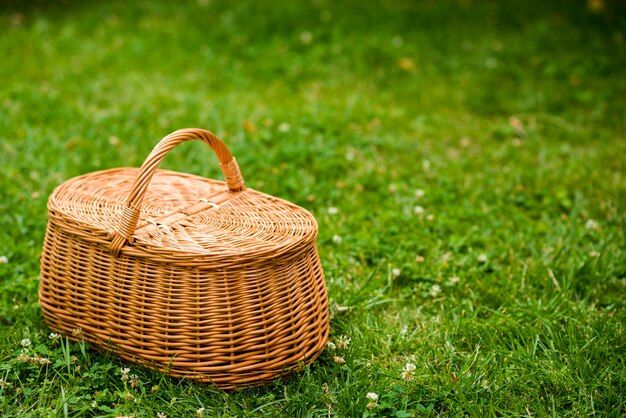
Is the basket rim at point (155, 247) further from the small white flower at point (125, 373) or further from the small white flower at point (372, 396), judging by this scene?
the small white flower at point (372, 396)

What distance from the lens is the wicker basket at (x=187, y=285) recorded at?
7.24ft

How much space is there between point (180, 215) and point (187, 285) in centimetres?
39

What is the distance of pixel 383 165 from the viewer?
4.37 m

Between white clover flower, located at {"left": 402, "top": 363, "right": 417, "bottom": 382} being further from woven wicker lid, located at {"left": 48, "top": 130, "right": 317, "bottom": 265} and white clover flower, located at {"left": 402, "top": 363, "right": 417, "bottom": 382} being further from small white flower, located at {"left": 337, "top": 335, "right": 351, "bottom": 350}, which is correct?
woven wicker lid, located at {"left": 48, "top": 130, "right": 317, "bottom": 265}

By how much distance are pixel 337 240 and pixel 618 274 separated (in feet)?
4.62

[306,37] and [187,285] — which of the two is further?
[306,37]

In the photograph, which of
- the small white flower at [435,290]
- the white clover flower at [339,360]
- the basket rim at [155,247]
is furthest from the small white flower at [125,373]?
the small white flower at [435,290]

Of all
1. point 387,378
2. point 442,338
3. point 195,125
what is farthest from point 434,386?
point 195,125

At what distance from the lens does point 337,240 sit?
335cm

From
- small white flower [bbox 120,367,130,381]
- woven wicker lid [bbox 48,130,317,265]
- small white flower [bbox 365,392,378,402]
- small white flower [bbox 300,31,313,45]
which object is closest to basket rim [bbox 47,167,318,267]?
woven wicker lid [bbox 48,130,317,265]

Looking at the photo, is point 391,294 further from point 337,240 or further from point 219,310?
point 219,310

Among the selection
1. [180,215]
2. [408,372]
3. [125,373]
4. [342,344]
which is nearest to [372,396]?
[408,372]

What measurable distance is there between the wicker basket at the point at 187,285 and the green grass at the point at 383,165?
106mm

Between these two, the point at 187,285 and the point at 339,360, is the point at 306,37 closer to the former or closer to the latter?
the point at 339,360
